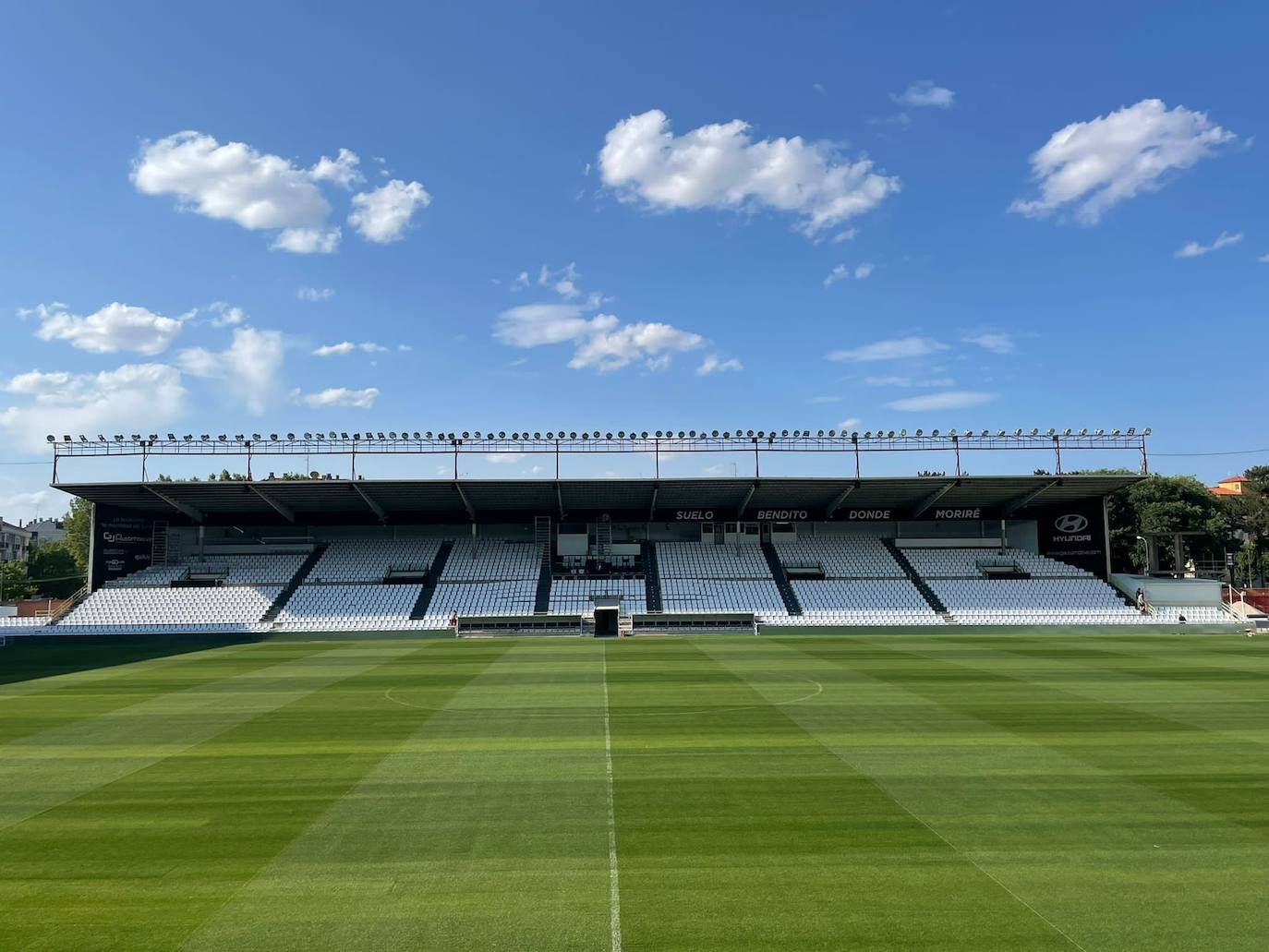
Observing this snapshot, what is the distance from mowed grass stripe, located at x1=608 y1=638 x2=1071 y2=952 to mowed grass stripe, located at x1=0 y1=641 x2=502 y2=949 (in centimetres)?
364

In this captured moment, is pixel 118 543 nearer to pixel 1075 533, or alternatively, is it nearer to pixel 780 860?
pixel 780 860

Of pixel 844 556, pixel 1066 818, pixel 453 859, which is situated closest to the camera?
pixel 453 859

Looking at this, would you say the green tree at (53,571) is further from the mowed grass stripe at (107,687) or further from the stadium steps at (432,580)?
the mowed grass stripe at (107,687)

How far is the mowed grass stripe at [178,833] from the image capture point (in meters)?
8.10

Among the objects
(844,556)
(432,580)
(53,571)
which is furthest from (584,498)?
(53,571)

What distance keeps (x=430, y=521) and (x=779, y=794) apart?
163 feet

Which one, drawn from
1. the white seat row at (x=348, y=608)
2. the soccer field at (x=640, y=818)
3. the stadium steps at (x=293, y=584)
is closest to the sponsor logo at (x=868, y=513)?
the white seat row at (x=348, y=608)

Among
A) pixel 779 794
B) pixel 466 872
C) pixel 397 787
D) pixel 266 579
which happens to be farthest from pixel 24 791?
pixel 266 579

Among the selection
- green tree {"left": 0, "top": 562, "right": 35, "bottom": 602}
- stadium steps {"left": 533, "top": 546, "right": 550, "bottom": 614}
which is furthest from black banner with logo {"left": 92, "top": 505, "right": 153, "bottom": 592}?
green tree {"left": 0, "top": 562, "right": 35, "bottom": 602}

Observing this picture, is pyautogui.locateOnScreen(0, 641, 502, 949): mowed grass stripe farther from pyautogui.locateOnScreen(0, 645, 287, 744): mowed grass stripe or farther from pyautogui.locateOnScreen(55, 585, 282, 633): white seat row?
pyautogui.locateOnScreen(55, 585, 282, 633): white seat row

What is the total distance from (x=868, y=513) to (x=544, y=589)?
80.9 feet

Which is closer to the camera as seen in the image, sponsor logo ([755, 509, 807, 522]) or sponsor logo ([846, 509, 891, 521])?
sponsor logo ([755, 509, 807, 522])

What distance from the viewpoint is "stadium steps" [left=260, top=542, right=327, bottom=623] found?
165 feet

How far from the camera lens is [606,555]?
5800 centimetres
